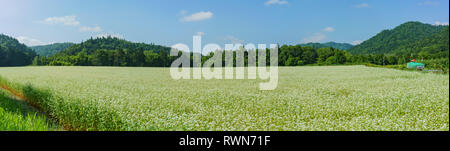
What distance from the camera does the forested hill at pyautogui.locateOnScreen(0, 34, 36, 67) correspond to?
17666 mm

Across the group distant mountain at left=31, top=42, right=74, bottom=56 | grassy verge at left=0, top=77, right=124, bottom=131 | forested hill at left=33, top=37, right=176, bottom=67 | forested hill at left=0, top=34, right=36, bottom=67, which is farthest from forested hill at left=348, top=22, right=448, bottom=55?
forested hill at left=0, top=34, right=36, bottom=67

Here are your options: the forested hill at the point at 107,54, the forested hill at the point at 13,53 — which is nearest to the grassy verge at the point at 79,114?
the forested hill at the point at 107,54

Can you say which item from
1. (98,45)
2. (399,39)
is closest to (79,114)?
(98,45)

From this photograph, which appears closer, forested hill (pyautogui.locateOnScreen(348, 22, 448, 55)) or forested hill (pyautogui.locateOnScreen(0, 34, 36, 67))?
forested hill (pyautogui.locateOnScreen(0, 34, 36, 67))

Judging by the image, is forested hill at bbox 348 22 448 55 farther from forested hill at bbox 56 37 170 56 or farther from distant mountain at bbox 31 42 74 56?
distant mountain at bbox 31 42 74 56

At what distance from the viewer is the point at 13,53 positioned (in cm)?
1859

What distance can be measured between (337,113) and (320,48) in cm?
2844

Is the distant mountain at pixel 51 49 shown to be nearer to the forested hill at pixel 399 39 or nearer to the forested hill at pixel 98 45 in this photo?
the forested hill at pixel 98 45

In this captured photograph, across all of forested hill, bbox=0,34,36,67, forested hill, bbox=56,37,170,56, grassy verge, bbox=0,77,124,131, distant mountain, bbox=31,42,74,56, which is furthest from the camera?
distant mountain, bbox=31,42,74,56

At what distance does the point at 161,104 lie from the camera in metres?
5.62

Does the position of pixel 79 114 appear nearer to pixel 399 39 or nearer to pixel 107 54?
pixel 107 54

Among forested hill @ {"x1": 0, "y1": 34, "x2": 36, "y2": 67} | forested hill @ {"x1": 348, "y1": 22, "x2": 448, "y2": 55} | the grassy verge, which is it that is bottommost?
the grassy verge

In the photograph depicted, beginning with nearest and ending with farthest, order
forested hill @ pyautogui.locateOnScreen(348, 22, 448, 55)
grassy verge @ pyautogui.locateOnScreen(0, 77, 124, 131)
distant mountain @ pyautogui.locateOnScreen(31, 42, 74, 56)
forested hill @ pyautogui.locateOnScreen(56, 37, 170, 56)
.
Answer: grassy verge @ pyautogui.locateOnScreen(0, 77, 124, 131) → forested hill @ pyautogui.locateOnScreen(56, 37, 170, 56) → distant mountain @ pyautogui.locateOnScreen(31, 42, 74, 56) → forested hill @ pyautogui.locateOnScreen(348, 22, 448, 55)
